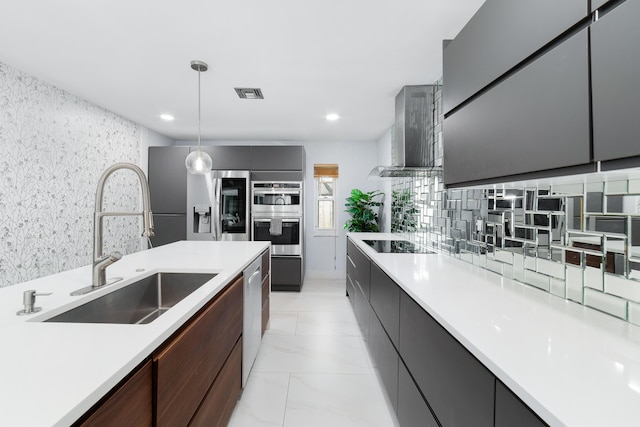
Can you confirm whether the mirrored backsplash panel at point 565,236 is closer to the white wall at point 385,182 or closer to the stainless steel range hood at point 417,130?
the stainless steel range hood at point 417,130

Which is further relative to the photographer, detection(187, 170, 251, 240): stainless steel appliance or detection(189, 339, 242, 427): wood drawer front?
detection(187, 170, 251, 240): stainless steel appliance

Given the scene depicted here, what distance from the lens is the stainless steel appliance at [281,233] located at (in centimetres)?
459

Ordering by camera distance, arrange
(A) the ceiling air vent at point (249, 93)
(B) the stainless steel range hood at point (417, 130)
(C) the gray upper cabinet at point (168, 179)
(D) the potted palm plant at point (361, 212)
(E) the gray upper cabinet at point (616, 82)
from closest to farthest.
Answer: (E) the gray upper cabinet at point (616, 82) → (B) the stainless steel range hood at point (417, 130) → (A) the ceiling air vent at point (249, 93) → (C) the gray upper cabinet at point (168, 179) → (D) the potted palm plant at point (361, 212)

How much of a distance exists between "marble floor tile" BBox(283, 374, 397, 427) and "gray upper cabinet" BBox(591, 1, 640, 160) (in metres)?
1.77

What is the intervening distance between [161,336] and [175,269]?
0.92m

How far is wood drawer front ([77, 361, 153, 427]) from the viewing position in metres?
0.65

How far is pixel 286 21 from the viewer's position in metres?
1.94

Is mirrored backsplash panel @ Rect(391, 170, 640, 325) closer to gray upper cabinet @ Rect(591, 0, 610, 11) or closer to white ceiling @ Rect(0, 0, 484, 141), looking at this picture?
gray upper cabinet @ Rect(591, 0, 610, 11)

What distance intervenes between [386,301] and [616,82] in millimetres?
1530

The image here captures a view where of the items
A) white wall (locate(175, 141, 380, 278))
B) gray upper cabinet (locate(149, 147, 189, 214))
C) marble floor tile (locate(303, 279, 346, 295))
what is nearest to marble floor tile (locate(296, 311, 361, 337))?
marble floor tile (locate(303, 279, 346, 295))

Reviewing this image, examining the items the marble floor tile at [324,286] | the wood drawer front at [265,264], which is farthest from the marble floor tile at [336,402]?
the marble floor tile at [324,286]

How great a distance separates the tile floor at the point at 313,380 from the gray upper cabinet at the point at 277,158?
7.05ft

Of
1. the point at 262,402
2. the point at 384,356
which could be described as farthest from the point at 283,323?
the point at 384,356

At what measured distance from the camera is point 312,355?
2592mm
